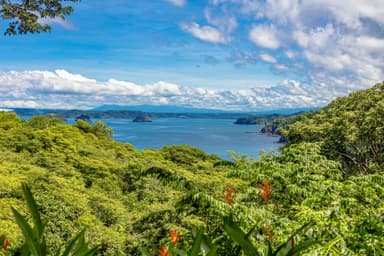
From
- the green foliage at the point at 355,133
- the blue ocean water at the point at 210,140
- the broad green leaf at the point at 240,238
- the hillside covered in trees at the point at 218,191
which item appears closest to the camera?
the broad green leaf at the point at 240,238

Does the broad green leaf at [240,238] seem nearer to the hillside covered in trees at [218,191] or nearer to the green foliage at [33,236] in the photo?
the hillside covered in trees at [218,191]

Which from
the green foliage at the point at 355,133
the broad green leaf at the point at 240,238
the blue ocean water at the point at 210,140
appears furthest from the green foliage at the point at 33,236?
the blue ocean water at the point at 210,140

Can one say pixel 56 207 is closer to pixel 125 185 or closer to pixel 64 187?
pixel 64 187

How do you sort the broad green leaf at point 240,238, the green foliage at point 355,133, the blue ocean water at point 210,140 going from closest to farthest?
the broad green leaf at point 240,238, the green foliage at point 355,133, the blue ocean water at point 210,140

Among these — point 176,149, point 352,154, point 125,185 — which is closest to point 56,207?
point 125,185

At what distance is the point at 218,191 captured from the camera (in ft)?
47.7

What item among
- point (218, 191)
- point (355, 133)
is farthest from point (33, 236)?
point (355, 133)

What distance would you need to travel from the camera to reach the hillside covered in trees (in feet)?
12.5

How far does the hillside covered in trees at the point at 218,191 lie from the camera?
380 cm

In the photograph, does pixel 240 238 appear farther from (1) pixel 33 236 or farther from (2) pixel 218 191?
(2) pixel 218 191

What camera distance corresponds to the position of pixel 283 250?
1.02 metres

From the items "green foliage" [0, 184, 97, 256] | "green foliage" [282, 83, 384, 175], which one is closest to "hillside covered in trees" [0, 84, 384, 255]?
"green foliage" [282, 83, 384, 175]

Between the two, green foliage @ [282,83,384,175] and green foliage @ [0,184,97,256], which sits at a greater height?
green foliage @ [0,184,97,256]

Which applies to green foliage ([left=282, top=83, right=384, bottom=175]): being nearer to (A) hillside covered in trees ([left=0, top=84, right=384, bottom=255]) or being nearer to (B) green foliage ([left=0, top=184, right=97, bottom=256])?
(A) hillside covered in trees ([left=0, top=84, right=384, bottom=255])
